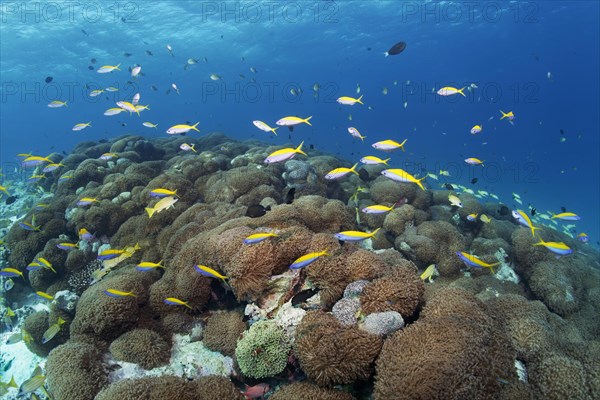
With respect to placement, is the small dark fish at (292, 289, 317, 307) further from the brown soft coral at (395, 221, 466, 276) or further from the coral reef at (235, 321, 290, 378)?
the brown soft coral at (395, 221, 466, 276)

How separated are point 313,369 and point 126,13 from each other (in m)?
45.5

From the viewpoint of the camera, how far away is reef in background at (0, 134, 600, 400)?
11.1 ft

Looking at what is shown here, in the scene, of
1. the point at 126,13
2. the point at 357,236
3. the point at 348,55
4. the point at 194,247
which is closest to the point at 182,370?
the point at 194,247

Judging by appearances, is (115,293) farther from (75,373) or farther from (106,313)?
(75,373)

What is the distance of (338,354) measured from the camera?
3359mm

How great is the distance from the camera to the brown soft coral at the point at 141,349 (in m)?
4.93

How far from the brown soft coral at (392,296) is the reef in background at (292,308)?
0.06 feet

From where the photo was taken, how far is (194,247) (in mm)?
5918

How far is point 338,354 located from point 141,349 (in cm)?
338

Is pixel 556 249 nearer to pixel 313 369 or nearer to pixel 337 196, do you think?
pixel 313 369

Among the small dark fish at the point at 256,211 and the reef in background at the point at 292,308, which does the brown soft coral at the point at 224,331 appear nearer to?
the reef in background at the point at 292,308

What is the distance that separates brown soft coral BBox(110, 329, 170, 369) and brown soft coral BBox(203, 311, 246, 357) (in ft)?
2.25

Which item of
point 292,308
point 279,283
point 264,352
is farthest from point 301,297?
point 264,352

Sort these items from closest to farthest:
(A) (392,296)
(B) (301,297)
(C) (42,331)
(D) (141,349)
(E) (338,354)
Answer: (E) (338,354), (A) (392,296), (B) (301,297), (D) (141,349), (C) (42,331)
